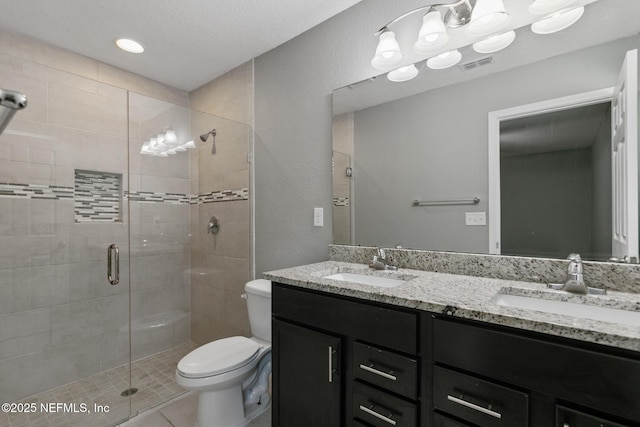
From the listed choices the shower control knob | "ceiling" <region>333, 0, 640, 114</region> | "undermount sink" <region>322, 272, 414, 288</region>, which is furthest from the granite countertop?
the shower control knob

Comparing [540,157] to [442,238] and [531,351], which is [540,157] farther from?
[531,351]

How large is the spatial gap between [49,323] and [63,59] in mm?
1837

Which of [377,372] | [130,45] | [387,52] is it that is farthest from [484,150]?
[130,45]

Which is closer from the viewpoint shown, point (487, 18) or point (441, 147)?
point (487, 18)

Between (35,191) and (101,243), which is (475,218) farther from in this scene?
(35,191)

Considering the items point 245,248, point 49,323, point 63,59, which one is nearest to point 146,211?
point 245,248

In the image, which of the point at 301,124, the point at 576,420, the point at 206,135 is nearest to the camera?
the point at 576,420

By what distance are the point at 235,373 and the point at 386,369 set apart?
94 cm

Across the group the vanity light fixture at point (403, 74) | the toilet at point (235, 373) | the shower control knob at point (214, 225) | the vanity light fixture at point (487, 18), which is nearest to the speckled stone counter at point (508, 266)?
the toilet at point (235, 373)

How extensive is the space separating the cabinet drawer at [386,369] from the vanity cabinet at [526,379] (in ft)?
0.24

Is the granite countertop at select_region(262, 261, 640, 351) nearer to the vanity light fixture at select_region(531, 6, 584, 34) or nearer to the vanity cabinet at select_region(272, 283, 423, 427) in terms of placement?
the vanity cabinet at select_region(272, 283, 423, 427)

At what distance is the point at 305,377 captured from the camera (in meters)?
1.26

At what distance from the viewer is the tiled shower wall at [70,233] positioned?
187 cm

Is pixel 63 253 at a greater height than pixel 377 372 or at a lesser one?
greater
